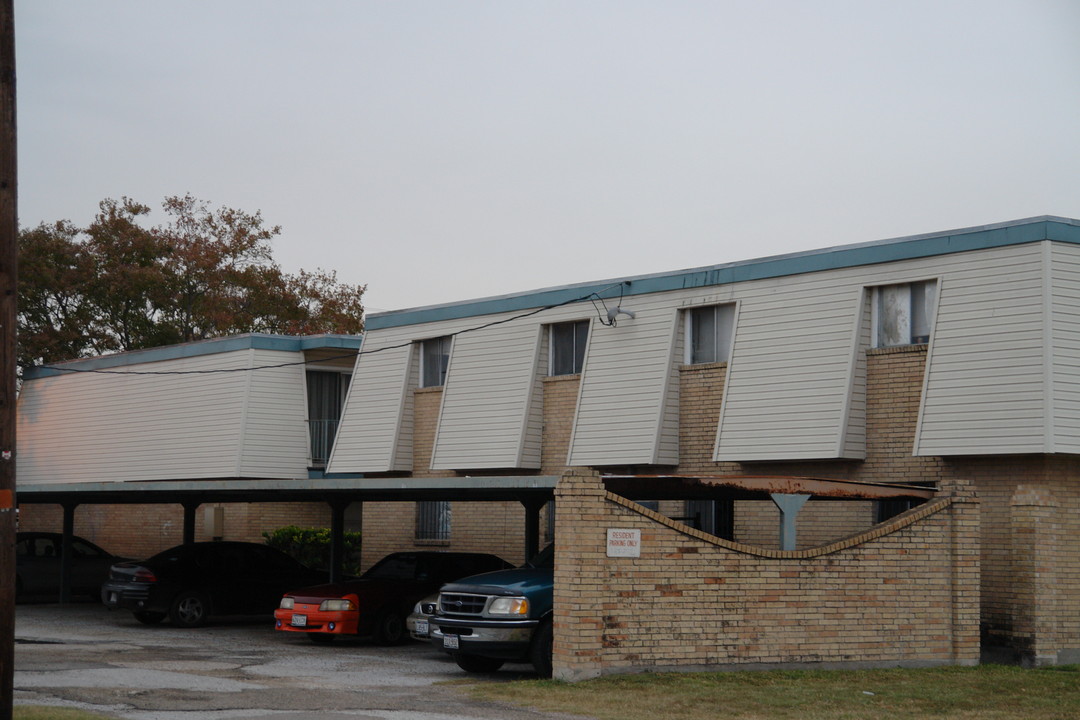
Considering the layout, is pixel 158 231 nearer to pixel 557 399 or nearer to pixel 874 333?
pixel 557 399

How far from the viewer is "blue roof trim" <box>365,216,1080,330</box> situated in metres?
18.7

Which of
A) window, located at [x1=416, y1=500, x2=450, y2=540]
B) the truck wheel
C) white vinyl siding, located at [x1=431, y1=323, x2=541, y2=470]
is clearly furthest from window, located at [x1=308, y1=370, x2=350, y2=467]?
the truck wheel

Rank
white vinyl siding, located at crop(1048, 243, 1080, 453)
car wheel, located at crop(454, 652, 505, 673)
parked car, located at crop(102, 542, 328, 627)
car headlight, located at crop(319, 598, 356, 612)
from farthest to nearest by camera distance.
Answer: parked car, located at crop(102, 542, 328, 627), car headlight, located at crop(319, 598, 356, 612), white vinyl siding, located at crop(1048, 243, 1080, 453), car wheel, located at crop(454, 652, 505, 673)

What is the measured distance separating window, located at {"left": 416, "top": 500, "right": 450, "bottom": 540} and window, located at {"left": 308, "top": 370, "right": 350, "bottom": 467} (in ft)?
15.0

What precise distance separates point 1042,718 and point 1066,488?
233 inches

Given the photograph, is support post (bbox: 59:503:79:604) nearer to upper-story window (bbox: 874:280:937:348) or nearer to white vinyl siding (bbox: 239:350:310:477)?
white vinyl siding (bbox: 239:350:310:477)

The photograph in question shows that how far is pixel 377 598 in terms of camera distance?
66.6 feet

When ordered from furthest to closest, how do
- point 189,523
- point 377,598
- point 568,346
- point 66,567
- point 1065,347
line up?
point 66,567, point 189,523, point 568,346, point 377,598, point 1065,347

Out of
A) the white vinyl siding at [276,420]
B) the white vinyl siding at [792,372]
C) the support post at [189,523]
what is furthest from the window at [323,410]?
the white vinyl siding at [792,372]

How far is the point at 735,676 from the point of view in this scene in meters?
15.5

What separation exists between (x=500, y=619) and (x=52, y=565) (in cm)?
1772

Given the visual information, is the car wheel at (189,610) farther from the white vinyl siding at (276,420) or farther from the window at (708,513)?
the window at (708,513)

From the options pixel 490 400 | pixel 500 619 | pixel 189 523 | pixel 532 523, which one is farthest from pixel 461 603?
pixel 189 523

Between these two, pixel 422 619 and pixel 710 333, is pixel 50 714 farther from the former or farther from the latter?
pixel 710 333
